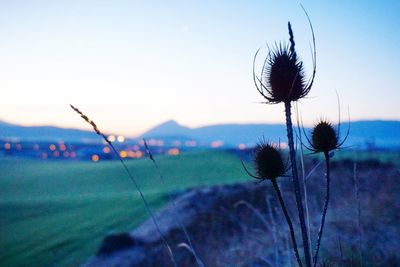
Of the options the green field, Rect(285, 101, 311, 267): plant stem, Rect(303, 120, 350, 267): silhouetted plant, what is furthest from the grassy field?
Rect(285, 101, 311, 267): plant stem

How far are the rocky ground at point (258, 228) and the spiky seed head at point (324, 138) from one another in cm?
535

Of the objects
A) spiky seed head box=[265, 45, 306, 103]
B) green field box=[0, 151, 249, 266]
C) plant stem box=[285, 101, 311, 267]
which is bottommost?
green field box=[0, 151, 249, 266]

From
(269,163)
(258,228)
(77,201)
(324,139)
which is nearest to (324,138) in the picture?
(324,139)

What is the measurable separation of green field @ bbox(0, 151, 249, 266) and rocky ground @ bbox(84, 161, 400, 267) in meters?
1.77

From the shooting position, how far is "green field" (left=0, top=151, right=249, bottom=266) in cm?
1423

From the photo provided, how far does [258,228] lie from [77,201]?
505 inches

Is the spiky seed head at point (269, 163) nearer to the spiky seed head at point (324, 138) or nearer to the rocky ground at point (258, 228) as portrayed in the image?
the spiky seed head at point (324, 138)

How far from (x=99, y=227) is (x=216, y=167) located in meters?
15.3

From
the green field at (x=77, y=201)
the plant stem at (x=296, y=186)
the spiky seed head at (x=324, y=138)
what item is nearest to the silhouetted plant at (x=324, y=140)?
the spiky seed head at (x=324, y=138)

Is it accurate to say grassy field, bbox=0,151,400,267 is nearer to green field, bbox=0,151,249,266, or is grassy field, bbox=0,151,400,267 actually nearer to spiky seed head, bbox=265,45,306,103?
green field, bbox=0,151,249,266

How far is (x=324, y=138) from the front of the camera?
3359 millimetres

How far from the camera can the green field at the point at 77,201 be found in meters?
14.2

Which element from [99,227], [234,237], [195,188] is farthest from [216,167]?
[234,237]

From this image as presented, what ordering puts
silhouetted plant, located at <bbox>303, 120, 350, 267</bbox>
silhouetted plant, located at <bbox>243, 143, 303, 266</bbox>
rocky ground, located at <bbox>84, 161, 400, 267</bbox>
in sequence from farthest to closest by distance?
rocky ground, located at <bbox>84, 161, 400, 267</bbox>, silhouetted plant, located at <bbox>303, 120, 350, 267</bbox>, silhouetted plant, located at <bbox>243, 143, 303, 266</bbox>
